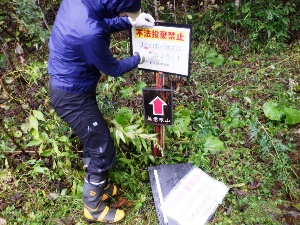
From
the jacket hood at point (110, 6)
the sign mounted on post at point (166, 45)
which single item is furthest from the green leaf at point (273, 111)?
the jacket hood at point (110, 6)

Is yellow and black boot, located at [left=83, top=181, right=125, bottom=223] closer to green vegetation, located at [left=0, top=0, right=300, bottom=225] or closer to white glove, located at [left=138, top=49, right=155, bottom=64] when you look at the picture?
green vegetation, located at [left=0, top=0, right=300, bottom=225]

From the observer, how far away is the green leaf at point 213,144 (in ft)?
11.6

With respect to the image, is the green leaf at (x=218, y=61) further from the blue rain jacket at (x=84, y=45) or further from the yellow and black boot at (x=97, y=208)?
the yellow and black boot at (x=97, y=208)

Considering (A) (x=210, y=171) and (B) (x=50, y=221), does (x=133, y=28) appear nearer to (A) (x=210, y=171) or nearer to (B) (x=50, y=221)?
(A) (x=210, y=171)

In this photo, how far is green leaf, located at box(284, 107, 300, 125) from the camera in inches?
147

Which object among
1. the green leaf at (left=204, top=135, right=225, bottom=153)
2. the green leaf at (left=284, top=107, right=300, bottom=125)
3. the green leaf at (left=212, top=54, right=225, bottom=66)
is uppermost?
the green leaf at (left=212, top=54, right=225, bottom=66)

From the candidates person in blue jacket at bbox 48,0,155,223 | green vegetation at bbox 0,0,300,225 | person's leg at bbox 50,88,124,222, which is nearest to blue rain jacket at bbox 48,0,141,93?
person in blue jacket at bbox 48,0,155,223

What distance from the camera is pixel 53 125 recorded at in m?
3.34

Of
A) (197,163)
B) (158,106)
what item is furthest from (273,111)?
(158,106)

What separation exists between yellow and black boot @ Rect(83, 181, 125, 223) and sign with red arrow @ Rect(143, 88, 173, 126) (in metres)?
0.87

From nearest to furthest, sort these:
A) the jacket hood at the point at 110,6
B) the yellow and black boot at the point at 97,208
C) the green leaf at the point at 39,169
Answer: the jacket hood at the point at 110,6 < the yellow and black boot at the point at 97,208 < the green leaf at the point at 39,169

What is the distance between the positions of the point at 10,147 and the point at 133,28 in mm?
2243

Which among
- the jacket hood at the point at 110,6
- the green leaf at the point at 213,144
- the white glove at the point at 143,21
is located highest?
the jacket hood at the point at 110,6

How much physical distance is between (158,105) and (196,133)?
98 centimetres
